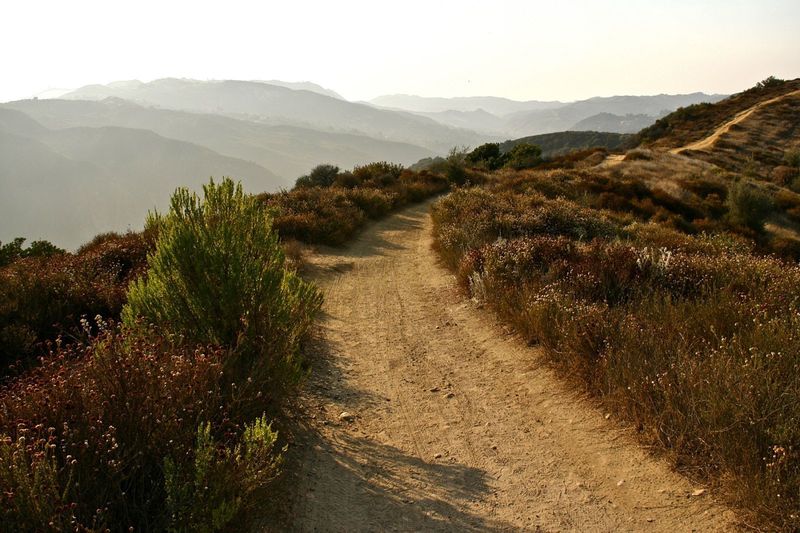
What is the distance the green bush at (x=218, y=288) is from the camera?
4840 mm

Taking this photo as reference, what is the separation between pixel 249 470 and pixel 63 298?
17.7ft

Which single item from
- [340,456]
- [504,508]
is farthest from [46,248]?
[504,508]

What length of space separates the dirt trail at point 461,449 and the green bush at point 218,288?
0.97 m

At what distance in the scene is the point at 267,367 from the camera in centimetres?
470

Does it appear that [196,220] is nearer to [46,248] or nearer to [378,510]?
[378,510]

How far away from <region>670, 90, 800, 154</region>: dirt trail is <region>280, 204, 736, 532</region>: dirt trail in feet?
129

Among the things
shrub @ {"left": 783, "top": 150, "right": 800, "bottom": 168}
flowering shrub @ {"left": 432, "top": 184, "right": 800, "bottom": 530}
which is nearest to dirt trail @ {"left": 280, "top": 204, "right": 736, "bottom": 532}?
flowering shrub @ {"left": 432, "top": 184, "right": 800, "bottom": 530}

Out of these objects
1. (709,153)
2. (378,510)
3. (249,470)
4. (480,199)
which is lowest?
(378,510)

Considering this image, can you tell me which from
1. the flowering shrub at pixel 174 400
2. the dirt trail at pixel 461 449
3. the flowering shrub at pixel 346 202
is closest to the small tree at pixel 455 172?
the flowering shrub at pixel 346 202

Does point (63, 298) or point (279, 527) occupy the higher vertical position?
point (63, 298)

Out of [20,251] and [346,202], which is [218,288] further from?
[346,202]

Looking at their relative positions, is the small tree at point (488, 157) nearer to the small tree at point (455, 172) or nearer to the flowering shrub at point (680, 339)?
the small tree at point (455, 172)

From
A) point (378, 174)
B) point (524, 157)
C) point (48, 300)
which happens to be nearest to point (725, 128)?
point (524, 157)

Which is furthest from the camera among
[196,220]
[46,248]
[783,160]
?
[783,160]
